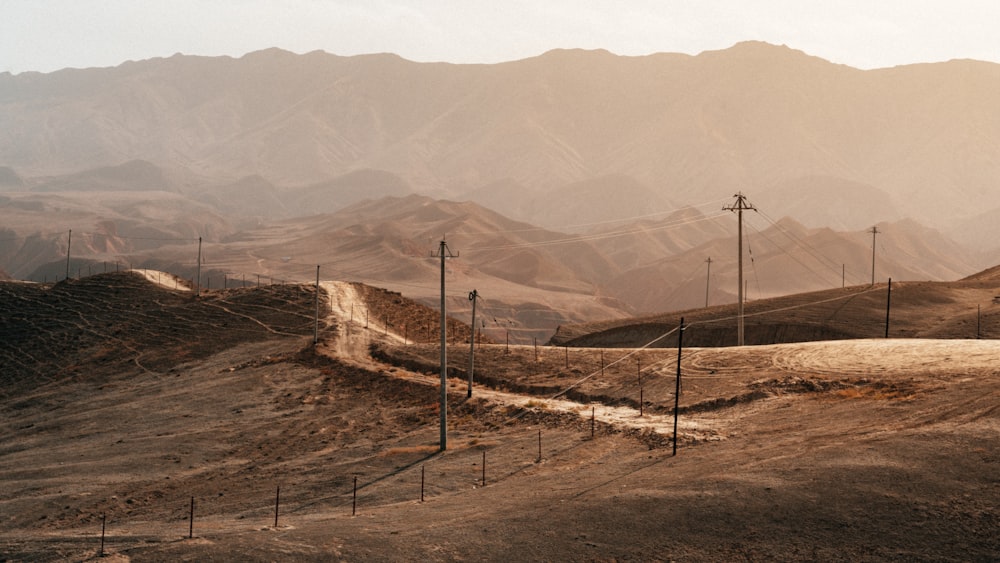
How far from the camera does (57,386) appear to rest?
6525cm

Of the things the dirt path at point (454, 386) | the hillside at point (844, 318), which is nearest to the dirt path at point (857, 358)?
the dirt path at point (454, 386)

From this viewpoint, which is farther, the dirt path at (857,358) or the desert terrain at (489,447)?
the dirt path at (857,358)

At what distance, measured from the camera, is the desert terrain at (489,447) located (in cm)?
2408

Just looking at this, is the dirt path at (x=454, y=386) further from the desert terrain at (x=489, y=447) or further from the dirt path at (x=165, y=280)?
the dirt path at (x=165, y=280)

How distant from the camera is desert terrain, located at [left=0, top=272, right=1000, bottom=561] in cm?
2408

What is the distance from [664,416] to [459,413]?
1137 cm

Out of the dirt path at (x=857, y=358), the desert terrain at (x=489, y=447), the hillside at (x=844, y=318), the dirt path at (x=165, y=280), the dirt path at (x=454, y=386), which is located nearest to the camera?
the desert terrain at (x=489, y=447)

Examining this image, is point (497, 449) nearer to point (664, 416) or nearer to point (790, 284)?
point (664, 416)

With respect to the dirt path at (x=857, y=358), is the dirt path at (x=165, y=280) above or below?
above

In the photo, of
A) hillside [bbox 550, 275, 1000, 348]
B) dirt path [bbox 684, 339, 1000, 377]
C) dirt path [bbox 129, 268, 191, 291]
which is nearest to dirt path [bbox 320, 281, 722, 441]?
dirt path [bbox 684, 339, 1000, 377]

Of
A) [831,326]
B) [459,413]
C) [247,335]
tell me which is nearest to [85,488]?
[459,413]

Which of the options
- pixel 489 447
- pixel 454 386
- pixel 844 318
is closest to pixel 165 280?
pixel 454 386

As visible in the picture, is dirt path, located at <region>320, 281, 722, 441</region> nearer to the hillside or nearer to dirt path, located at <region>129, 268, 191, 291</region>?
dirt path, located at <region>129, 268, 191, 291</region>

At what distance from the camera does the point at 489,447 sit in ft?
126
